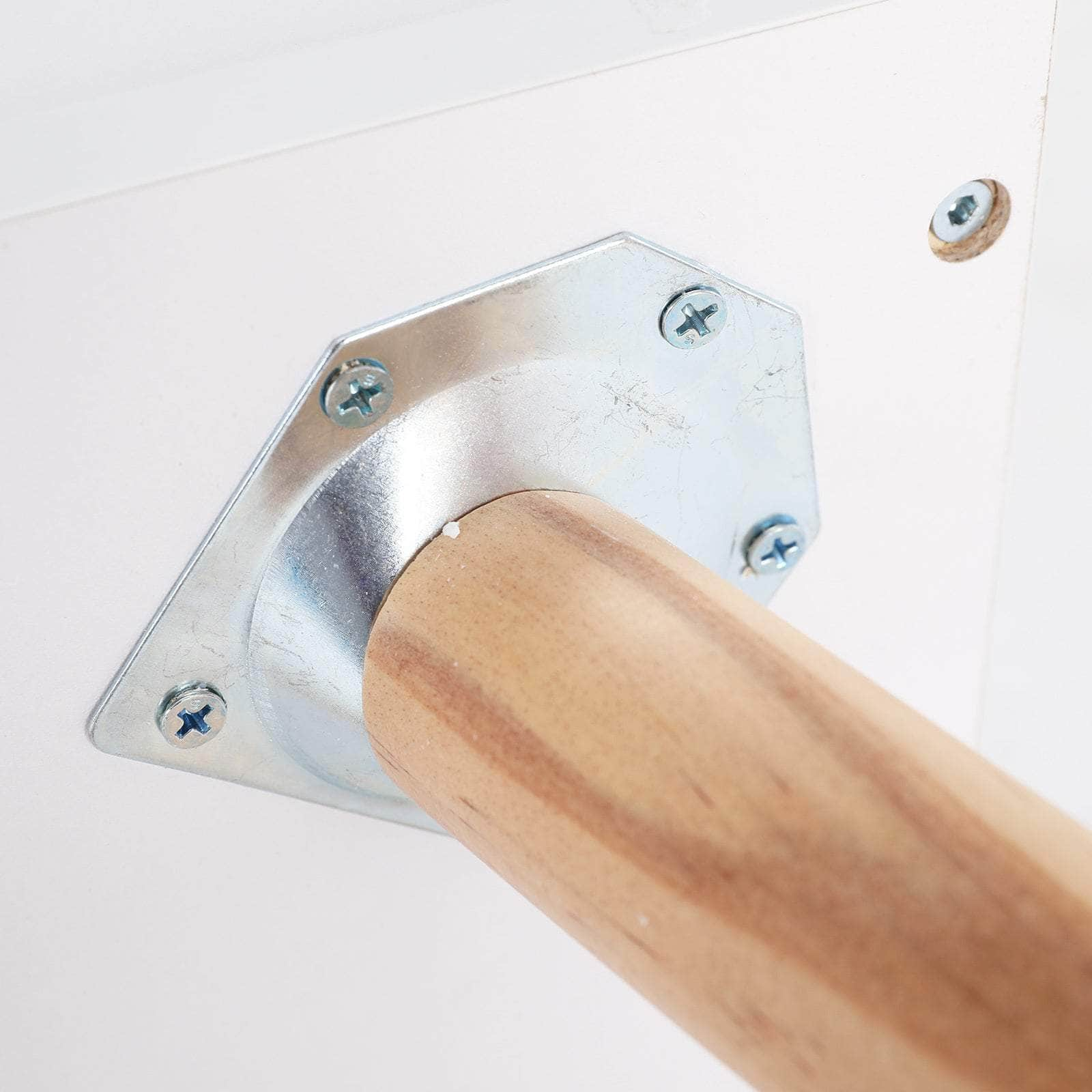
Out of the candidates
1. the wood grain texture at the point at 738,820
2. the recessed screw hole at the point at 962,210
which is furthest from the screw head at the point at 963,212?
the wood grain texture at the point at 738,820

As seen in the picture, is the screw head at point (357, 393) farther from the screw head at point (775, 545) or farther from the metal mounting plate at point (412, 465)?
the screw head at point (775, 545)

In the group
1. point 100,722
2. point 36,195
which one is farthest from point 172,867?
point 36,195

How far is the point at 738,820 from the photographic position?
185 mm

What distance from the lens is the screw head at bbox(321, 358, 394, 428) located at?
0.78ft

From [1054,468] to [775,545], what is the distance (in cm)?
13

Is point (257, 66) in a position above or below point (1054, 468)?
above

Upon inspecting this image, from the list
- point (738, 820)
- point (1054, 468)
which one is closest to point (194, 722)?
point (738, 820)

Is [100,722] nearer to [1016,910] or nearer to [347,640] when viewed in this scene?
[347,640]

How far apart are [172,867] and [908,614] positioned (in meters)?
0.20

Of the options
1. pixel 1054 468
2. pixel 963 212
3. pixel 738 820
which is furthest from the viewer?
pixel 1054 468

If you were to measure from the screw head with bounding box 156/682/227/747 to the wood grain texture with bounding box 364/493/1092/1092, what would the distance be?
4 cm

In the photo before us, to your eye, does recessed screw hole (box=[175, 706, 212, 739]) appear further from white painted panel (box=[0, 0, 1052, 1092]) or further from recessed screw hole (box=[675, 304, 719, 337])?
recessed screw hole (box=[675, 304, 719, 337])

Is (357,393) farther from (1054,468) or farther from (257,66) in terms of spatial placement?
(1054,468)

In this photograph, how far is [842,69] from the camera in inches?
9.9
